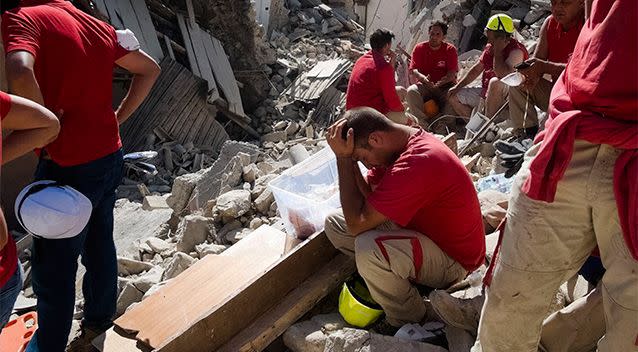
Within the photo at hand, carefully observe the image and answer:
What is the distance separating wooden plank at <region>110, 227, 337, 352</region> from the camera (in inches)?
109

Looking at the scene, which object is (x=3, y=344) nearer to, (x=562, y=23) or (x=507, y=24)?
(x=562, y=23)

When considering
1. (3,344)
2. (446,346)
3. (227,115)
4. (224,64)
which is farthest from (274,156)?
(446,346)

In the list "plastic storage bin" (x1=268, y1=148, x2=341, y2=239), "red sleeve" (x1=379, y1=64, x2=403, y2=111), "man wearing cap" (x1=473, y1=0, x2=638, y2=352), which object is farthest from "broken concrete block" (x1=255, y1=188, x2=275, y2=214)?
"man wearing cap" (x1=473, y1=0, x2=638, y2=352)

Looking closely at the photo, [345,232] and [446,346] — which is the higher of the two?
[345,232]

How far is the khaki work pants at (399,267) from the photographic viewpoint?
274 centimetres

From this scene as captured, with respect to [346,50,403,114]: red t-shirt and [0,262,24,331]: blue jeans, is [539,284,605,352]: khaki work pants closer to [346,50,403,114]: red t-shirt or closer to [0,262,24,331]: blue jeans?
[0,262,24,331]: blue jeans

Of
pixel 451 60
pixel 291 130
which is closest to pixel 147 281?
pixel 451 60

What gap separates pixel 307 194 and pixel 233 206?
4.27ft

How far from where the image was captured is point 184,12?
1063cm

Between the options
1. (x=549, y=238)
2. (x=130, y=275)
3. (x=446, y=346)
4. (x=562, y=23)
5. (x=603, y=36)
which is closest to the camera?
(x=603, y=36)

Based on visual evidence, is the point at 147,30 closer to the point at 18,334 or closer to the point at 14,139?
the point at 18,334

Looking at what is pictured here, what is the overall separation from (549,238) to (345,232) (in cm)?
125

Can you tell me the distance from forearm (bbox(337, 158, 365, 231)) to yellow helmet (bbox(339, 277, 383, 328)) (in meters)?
0.40

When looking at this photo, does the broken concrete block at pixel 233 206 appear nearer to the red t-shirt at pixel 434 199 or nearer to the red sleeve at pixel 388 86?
the red sleeve at pixel 388 86
